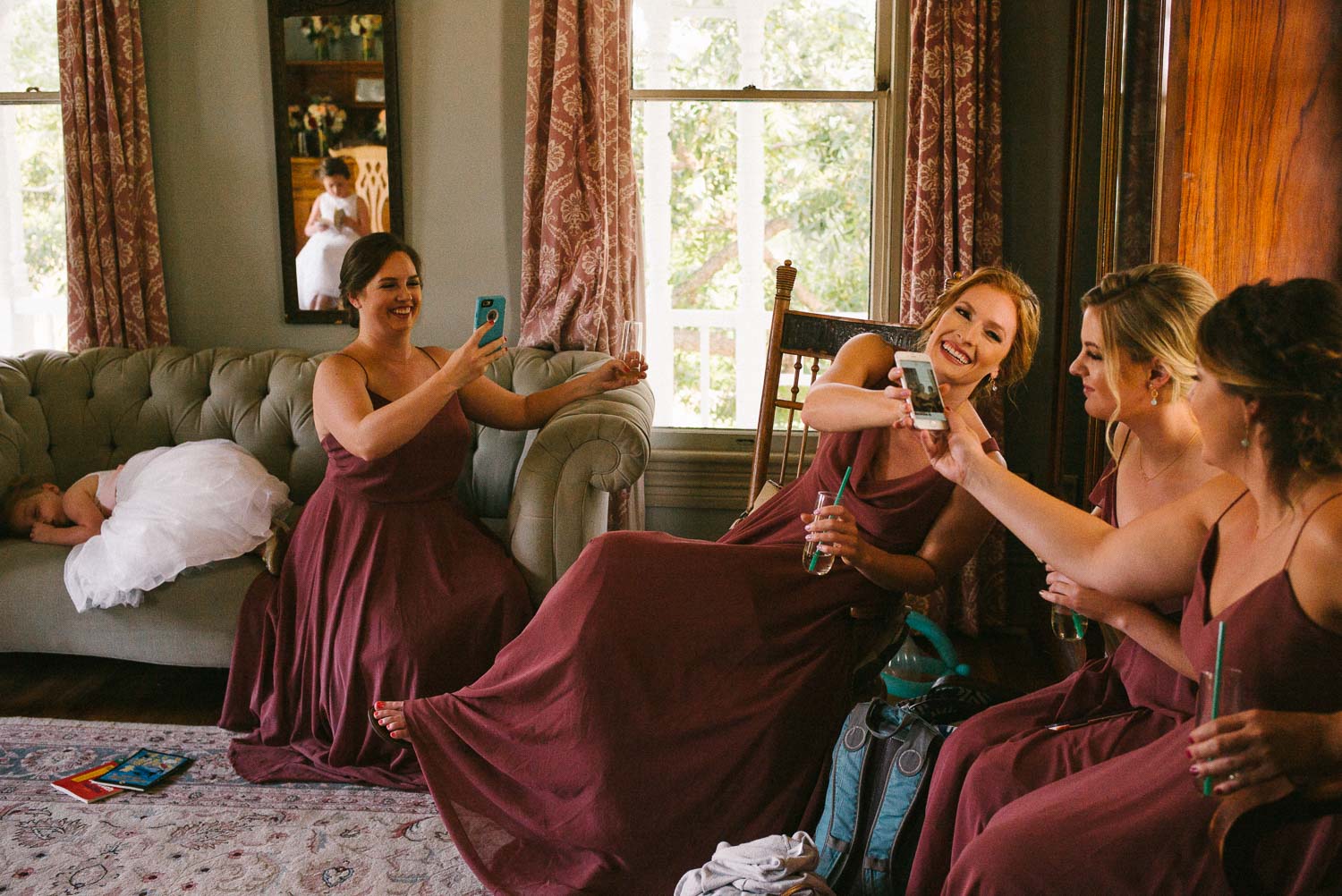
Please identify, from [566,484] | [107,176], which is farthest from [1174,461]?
[107,176]

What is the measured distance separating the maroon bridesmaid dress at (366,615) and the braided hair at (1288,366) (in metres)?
1.73

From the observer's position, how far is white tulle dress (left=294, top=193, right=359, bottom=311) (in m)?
3.70

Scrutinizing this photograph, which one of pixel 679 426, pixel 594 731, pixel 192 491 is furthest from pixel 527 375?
pixel 594 731

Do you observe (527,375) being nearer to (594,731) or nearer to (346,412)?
(346,412)

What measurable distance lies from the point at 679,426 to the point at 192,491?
1672mm

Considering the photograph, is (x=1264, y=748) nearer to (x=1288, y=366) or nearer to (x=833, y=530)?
(x=1288, y=366)

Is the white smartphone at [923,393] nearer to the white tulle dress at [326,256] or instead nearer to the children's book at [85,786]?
the children's book at [85,786]

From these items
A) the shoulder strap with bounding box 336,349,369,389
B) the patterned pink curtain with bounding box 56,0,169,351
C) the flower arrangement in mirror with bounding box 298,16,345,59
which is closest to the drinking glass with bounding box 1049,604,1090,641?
the shoulder strap with bounding box 336,349,369,389

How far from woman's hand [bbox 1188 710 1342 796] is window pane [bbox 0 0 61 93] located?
4.28 m

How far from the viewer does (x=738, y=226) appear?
12.1 feet

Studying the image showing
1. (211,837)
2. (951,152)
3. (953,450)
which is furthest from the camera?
(951,152)

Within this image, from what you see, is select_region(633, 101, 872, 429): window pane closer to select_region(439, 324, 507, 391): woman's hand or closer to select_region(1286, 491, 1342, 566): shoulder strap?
select_region(439, 324, 507, 391): woman's hand

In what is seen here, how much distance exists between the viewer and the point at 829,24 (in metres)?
3.55

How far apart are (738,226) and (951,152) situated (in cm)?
76
